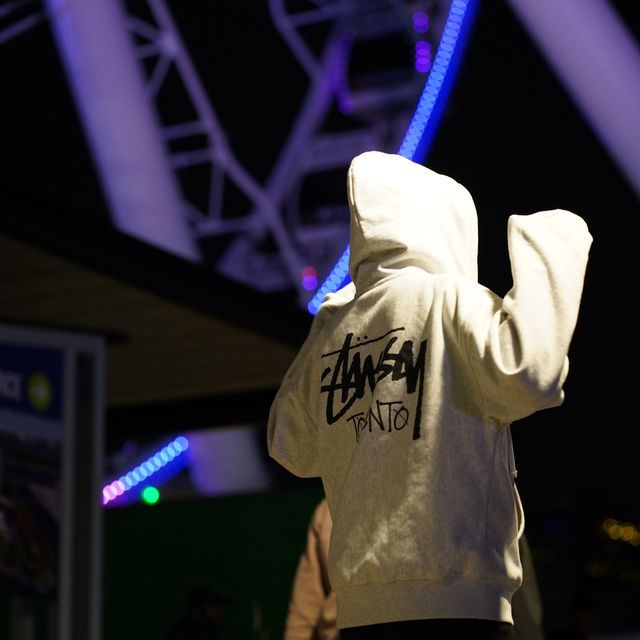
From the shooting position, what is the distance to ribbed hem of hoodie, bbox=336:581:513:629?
197cm

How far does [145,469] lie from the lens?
35.8 feet

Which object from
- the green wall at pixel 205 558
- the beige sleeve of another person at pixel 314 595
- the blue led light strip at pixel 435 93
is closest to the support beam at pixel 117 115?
the blue led light strip at pixel 435 93

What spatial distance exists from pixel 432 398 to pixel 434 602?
31 cm

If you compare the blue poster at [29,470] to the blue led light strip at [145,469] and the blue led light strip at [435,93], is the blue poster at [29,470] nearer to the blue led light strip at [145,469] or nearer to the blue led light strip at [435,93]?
the blue led light strip at [435,93]

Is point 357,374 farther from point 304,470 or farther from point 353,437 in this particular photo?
point 304,470

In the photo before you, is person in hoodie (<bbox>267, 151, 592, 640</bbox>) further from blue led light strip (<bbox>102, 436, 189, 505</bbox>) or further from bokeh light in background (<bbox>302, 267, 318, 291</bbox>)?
bokeh light in background (<bbox>302, 267, 318, 291</bbox>)

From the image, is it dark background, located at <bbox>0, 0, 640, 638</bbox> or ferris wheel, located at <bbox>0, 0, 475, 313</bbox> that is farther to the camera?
dark background, located at <bbox>0, 0, 640, 638</bbox>

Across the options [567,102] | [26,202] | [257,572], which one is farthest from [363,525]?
[567,102]

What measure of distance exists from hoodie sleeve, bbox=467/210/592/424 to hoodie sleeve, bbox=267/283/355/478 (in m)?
0.41

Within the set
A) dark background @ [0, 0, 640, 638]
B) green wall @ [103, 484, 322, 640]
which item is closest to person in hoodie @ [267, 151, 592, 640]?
green wall @ [103, 484, 322, 640]

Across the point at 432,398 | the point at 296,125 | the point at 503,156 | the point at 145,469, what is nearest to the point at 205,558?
the point at 145,469

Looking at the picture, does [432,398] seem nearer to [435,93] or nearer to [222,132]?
[435,93]

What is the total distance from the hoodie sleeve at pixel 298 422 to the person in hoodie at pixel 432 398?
69mm

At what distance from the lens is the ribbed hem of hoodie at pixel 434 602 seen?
197 cm
